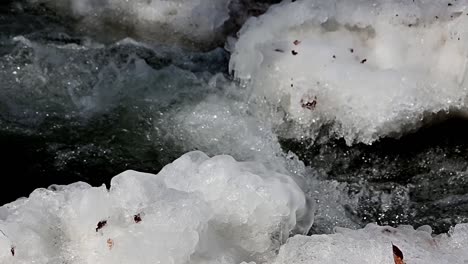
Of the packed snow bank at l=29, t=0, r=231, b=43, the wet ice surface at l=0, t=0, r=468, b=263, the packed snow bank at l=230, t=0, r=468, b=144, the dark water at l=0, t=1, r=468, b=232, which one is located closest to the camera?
the wet ice surface at l=0, t=0, r=468, b=263

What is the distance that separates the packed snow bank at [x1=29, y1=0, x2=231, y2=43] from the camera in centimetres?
417

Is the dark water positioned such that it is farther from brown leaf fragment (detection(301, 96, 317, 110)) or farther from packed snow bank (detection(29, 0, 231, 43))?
packed snow bank (detection(29, 0, 231, 43))

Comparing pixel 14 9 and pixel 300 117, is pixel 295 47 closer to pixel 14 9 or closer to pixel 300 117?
pixel 300 117

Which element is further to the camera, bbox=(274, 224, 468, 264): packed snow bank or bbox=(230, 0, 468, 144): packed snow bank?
bbox=(230, 0, 468, 144): packed snow bank

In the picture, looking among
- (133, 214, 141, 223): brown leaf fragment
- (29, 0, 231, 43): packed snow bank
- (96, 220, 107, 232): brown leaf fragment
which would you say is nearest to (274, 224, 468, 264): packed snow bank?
(133, 214, 141, 223): brown leaf fragment

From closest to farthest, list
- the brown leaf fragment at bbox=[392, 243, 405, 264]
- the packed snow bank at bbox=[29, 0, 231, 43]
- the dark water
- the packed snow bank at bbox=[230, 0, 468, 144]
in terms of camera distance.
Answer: the brown leaf fragment at bbox=[392, 243, 405, 264] → the dark water → the packed snow bank at bbox=[230, 0, 468, 144] → the packed snow bank at bbox=[29, 0, 231, 43]

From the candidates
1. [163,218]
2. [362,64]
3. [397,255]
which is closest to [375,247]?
[397,255]

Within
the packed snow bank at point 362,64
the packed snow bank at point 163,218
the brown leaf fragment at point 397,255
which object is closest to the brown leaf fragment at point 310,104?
the packed snow bank at point 362,64

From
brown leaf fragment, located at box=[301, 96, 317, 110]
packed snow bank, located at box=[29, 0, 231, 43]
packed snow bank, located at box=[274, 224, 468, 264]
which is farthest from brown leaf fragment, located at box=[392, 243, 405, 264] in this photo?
packed snow bank, located at box=[29, 0, 231, 43]

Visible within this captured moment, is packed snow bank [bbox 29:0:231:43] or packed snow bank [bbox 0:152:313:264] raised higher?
packed snow bank [bbox 0:152:313:264]

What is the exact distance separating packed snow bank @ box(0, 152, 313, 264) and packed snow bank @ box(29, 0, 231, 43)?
201cm

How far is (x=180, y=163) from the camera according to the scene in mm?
2334

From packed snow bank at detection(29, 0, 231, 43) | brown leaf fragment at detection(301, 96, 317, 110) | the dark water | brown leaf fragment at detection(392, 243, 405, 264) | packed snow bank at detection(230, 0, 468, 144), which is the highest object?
brown leaf fragment at detection(392, 243, 405, 264)

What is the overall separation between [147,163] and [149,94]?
1.86ft
